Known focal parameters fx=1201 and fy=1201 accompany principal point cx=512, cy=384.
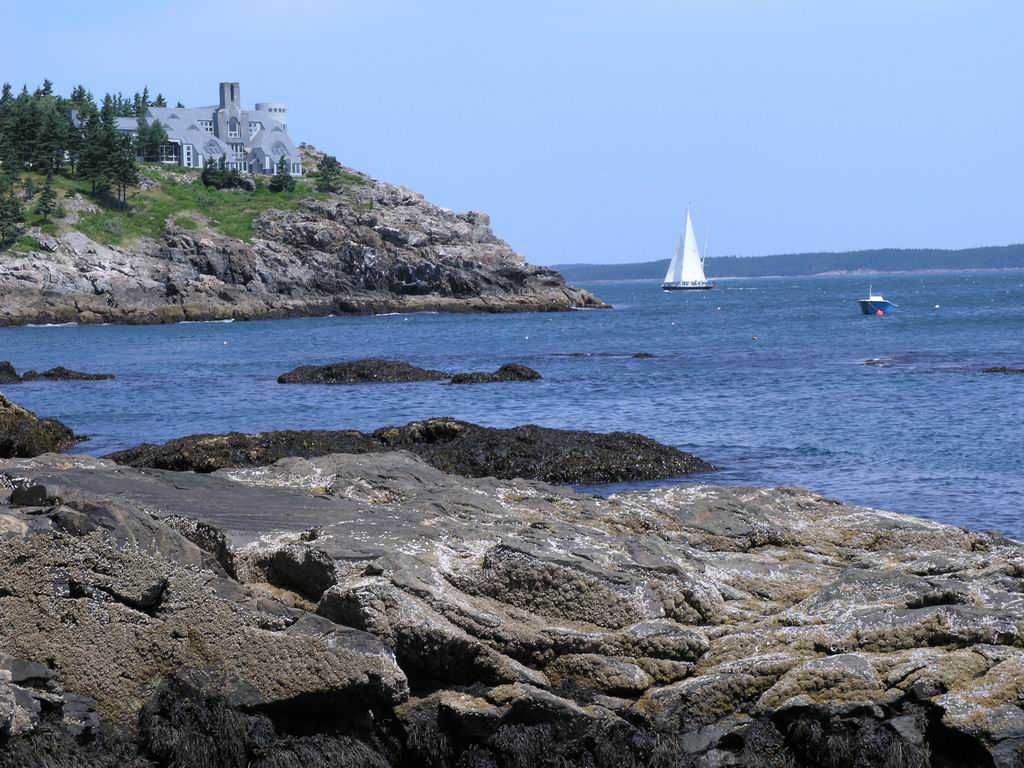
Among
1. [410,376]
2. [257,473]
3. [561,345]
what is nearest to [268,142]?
[561,345]

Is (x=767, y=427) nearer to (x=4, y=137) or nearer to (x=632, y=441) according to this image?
(x=632, y=441)

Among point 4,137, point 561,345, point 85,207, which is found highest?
point 4,137

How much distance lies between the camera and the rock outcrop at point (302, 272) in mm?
106500

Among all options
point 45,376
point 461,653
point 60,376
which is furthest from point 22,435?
point 45,376

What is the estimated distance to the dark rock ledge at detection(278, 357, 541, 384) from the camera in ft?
153

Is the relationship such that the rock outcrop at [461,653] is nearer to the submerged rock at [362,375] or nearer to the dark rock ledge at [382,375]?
the dark rock ledge at [382,375]

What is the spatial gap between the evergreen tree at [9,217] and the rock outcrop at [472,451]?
9594 centimetres

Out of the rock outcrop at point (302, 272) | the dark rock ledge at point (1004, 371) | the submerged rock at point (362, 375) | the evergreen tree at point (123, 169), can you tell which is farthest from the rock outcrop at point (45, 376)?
the evergreen tree at point (123, 169)

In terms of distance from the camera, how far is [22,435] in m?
25.2

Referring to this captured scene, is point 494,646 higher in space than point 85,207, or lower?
lower

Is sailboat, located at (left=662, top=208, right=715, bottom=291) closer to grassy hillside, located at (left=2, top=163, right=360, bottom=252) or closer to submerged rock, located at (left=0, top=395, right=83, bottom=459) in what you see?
grassy hillside, located at (left=2, top=163, right=360, bottom=252)

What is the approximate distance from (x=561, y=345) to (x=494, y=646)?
210 ft

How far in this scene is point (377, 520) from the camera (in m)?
12.2

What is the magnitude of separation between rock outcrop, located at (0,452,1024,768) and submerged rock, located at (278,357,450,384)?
35.3 meters
